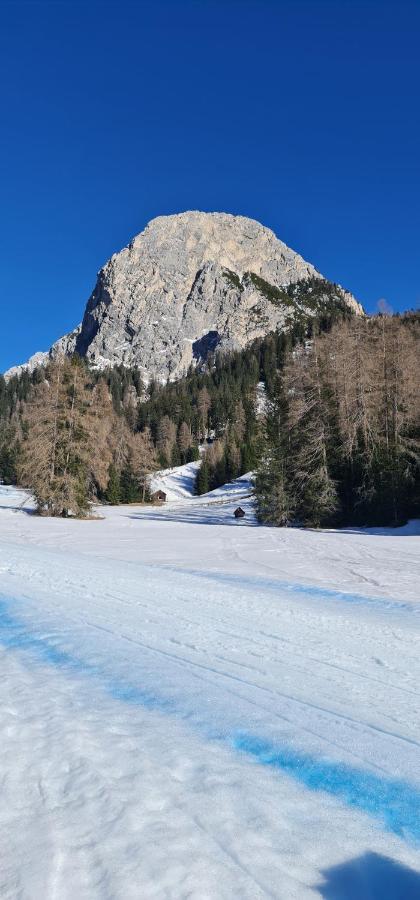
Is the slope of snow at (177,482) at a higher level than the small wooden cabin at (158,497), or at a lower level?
higher

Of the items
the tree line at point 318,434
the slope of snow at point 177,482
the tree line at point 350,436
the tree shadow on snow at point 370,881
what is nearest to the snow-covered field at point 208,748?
the tree shadow on snow at point 370,881

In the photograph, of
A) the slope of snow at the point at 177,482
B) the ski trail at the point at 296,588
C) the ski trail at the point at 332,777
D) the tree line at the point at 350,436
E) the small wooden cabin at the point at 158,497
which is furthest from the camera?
the slope of snow at the point at 177,482

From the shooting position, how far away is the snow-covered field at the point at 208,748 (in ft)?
7.46

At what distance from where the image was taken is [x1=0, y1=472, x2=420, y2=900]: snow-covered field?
2273mm

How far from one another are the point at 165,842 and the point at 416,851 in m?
1.17

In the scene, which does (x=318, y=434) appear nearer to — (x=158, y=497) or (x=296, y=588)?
(x=296, y=588)

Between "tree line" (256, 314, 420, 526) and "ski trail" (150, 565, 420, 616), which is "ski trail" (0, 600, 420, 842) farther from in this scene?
"tree line" (256, 314, 420, 526)

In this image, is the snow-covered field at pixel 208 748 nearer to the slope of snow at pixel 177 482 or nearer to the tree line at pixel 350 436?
the tree line at pixel 350 436

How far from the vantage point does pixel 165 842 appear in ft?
7.97

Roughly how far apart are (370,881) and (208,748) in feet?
4.24

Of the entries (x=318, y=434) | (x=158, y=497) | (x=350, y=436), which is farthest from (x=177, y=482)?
(x=350, y=436)

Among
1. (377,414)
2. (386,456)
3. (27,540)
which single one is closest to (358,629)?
(27,540)

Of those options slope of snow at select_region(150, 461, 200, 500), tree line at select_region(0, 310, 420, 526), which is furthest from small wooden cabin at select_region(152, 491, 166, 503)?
tree line at select_region(0, 310, 420, 526)

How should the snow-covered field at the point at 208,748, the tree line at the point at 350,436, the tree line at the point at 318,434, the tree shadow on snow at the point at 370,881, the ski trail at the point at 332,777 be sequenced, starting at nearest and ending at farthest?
the tree shadow on snow at the point at 370,881 → the snow-covered field at the point at 208,748 → the ski trail at the point at 332,777 → the tree line at the point at 350,436 → the tree line at the point at 318,434
